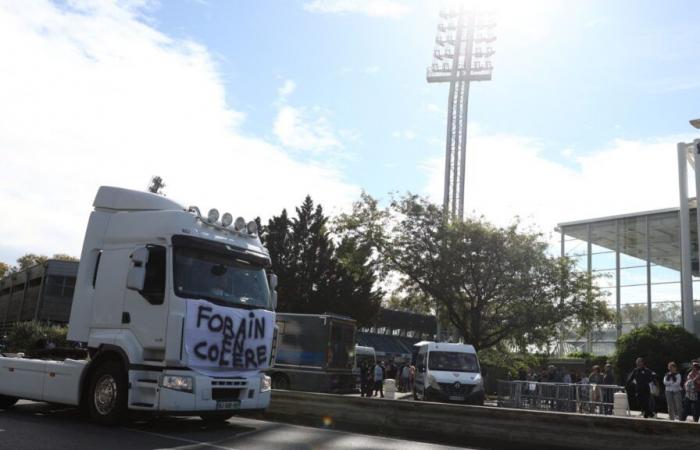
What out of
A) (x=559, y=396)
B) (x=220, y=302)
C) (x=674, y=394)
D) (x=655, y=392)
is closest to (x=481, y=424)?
(x=220, y=302)

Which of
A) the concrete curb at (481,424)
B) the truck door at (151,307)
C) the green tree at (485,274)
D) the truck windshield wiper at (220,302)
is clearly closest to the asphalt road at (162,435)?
the concrete curb at (481,424)

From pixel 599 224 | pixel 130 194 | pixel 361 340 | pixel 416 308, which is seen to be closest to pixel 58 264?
pixel 361 340

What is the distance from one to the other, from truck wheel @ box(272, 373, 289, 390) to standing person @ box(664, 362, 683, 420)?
13834 mm

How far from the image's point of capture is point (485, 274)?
29.8m

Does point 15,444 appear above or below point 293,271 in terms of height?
below

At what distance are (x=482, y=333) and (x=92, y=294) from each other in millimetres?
24411

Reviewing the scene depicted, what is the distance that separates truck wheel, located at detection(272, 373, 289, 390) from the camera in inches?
987

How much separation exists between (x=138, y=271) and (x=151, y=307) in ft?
2.08

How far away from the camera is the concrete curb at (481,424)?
8.96 metres

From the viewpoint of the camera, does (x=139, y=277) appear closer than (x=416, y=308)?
Yes

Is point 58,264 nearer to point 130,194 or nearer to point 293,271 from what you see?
point 293,271

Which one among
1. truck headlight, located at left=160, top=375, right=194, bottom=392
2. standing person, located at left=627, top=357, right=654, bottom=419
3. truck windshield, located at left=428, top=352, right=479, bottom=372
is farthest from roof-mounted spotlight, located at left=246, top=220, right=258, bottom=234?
truck windshield, located at left=428, top=352, right=479, bottom=372

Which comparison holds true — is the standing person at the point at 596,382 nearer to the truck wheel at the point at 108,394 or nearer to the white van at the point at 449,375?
the white van at the point at 449,375

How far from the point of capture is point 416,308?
3350 cm
